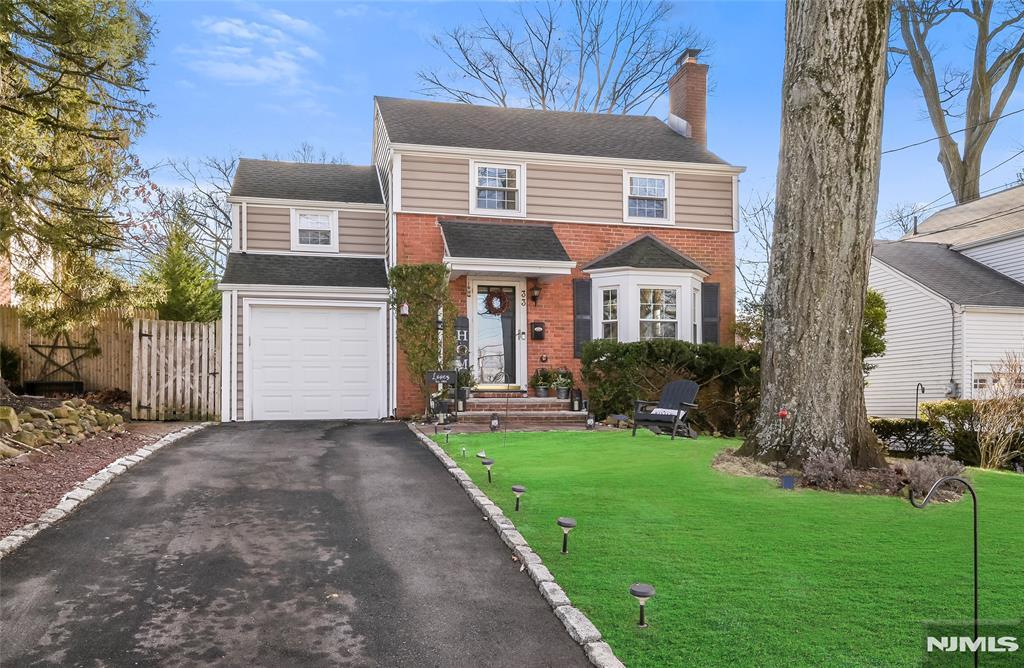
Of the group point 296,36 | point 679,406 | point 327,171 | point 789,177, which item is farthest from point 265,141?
point 789,177

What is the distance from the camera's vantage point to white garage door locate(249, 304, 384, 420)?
14.6 meters

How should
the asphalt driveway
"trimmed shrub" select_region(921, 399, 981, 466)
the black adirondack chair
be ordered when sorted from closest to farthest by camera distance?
the asphalt driveway < the black adirondack chair < "trimmed shrub" select_region(921, 399, 981, 466)

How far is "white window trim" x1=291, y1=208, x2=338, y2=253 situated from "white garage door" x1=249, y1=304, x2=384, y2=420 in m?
1.85

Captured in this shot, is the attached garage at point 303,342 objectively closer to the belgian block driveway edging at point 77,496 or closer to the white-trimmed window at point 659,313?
the belgian block driveway edging at point 77,496

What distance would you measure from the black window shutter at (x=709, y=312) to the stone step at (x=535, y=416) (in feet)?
11.9

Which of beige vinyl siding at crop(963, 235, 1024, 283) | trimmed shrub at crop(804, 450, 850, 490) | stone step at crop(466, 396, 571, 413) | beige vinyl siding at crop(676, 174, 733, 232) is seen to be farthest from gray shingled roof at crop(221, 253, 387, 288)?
beige vinyl siding at crop(963, 235, 1024, 283)

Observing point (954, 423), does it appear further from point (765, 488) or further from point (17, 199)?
point (17, 199)

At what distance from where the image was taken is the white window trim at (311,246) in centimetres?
1600

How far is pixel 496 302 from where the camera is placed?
15.2 m

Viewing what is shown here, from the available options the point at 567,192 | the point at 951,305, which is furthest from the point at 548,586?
the point at 951,305

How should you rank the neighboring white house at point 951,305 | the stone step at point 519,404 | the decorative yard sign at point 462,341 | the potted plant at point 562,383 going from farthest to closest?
the neighboring white house at point 951,305 < the potted plant at point 562,383 < the stone step at point 519,404 < the decorative yard sign at point 462,341

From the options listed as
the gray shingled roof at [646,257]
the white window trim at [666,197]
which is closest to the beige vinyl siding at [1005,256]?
the gray shingled roof at [646,257]

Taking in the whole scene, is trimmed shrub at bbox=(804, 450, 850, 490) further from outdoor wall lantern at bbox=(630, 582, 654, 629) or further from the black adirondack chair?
outdoor wall lantern at bbox=(630, 582, 654, 629)

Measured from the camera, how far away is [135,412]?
1317cm
